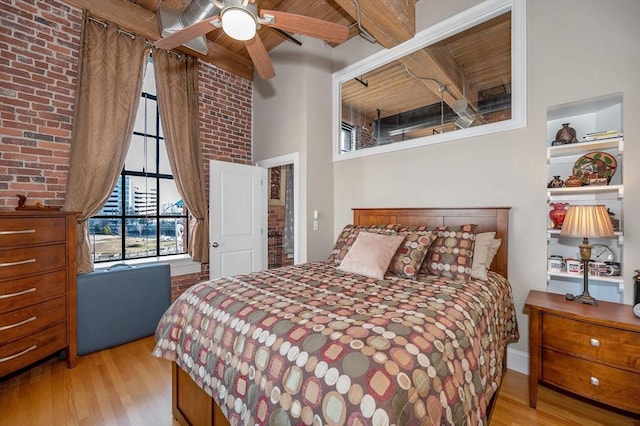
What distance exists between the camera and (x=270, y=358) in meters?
1.12

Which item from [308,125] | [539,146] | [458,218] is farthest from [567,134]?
[308,125]

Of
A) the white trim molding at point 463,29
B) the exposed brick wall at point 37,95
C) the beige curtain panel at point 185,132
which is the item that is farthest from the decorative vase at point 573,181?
the exposed brick wall at point 37,95

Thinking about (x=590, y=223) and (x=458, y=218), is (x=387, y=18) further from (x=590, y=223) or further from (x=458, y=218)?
(x=590, y=223)

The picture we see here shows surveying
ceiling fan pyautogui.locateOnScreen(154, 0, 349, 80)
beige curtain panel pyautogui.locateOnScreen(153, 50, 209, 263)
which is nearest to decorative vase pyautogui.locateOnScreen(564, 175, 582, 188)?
ceiling fan pyautogui.locateOnScreen(154, 0, 349, 80)

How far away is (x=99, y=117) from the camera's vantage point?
2.78 meters

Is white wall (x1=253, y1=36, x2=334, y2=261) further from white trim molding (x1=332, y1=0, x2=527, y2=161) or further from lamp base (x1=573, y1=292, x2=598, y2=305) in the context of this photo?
lamp base (x1=573, y1=292, x2=598, y2=305)

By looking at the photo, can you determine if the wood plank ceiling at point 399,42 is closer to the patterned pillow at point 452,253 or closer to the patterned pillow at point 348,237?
the patterned pillow at point 452,253

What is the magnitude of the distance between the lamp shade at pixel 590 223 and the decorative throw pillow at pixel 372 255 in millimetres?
1108

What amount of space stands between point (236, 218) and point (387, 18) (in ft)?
9.06

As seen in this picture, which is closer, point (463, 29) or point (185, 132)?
point (463, 29)

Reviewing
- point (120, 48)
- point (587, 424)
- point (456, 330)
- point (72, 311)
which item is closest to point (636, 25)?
point (456, 330)

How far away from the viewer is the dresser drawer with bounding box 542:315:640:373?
5.05 feet

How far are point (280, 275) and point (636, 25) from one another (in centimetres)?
294

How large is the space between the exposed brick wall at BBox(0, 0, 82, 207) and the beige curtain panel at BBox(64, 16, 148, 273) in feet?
0.39
